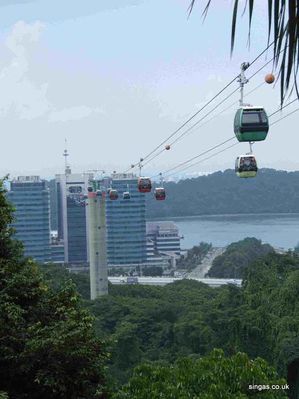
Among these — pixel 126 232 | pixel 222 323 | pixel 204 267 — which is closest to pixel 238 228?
pixel 126 232

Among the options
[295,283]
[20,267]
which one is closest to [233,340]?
[295,283]

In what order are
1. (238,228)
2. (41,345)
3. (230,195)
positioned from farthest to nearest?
(238,228), (230,195), (41,345)

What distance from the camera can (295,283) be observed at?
15633 millimetres

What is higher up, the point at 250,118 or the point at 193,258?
the point at 250,118

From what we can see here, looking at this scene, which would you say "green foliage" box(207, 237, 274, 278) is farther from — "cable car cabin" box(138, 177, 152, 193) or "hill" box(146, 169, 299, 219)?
"hill" box(146, 169, 299, 219)

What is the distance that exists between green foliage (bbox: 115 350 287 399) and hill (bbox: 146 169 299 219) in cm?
8421

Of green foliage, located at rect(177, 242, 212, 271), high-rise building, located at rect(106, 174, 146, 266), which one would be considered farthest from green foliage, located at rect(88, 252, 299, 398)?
green foliage, located at rect(177, 242, 212, 271)

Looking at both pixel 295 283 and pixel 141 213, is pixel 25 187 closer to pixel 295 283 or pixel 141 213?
pixel 141 213

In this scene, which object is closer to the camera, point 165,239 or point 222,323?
point 222,323

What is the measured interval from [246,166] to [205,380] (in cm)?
358

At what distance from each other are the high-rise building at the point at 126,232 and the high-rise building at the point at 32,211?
5.05m

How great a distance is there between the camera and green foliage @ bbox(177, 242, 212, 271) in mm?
55844

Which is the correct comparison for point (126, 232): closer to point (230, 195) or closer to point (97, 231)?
point (97, 231)

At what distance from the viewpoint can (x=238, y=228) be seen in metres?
90.9
